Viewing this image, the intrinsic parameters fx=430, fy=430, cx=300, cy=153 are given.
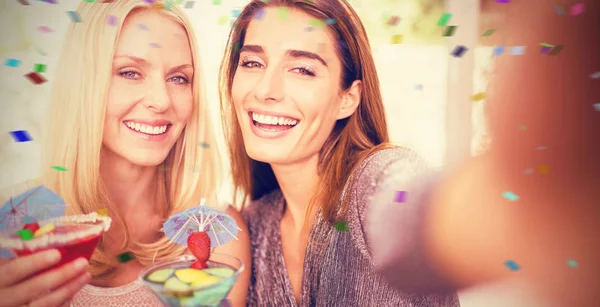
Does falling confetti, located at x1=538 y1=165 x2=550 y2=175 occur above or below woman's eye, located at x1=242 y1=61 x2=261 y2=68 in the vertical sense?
below

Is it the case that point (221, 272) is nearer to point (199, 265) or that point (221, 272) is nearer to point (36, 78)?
point (199, 265)

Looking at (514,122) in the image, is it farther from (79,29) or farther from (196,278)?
(79,29)

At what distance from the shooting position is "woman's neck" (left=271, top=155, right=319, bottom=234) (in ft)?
4.99

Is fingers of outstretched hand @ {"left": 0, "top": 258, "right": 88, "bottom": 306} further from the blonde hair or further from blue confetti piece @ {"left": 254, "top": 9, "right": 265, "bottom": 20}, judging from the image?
blue confetti piece @ {"left": 254, "top": 9, "right": 265, "bottom": 20}

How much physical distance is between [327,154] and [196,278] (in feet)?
1.95

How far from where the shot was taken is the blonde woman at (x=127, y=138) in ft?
4.74

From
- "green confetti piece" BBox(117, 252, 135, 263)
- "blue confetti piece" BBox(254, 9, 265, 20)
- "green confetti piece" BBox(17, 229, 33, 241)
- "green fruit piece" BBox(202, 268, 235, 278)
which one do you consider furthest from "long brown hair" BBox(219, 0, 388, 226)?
"green confetti piece" BBox(17, 229, 33, 241)

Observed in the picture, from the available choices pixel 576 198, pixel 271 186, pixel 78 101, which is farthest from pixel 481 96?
pixel 78 101

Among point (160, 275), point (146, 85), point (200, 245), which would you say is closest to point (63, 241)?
point (160, 275)

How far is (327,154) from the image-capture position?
1.52 m

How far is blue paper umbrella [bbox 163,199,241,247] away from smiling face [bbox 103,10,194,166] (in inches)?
9.8

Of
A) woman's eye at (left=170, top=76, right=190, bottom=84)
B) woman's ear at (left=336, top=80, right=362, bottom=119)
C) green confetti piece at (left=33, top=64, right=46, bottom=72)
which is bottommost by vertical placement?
woman's ear at (left=336, top=80, right=362, bottom=119)

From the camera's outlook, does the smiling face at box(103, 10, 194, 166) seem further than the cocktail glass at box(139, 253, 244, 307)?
Yes

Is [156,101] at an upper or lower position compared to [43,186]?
upper
